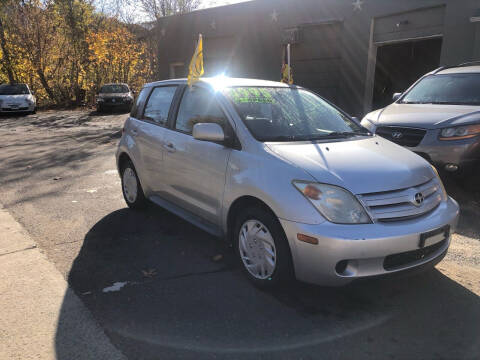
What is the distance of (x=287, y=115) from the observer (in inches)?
155

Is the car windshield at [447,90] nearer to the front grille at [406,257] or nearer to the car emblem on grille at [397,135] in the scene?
the car emblem on grille at [397,135]

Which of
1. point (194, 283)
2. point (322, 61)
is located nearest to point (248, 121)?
point (194, 283)

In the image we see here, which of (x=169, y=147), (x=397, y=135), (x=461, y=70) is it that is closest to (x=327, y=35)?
(x=461, y=70)

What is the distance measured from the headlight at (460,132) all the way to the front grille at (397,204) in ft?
9.16

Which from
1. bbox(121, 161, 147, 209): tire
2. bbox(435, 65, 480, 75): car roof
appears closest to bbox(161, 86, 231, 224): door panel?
bbox(121, 161, 147, 209): tire

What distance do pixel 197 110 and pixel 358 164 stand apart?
1759mm

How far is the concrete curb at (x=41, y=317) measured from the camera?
2576mm

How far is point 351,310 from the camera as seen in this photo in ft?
9.94

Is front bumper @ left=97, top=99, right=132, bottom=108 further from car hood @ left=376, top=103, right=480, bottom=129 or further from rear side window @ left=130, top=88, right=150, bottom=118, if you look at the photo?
car hood @ left=376, top=103, right=480, bottom=129

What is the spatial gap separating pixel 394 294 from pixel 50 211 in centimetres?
433

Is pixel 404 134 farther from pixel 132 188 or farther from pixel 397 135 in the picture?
pixel 132 188

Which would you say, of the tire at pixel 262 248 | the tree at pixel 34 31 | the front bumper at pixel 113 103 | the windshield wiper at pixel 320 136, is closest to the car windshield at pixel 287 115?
the windshield wiper at pixel 320 136

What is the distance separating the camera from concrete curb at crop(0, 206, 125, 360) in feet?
8.45

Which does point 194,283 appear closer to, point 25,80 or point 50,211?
point 50,211
